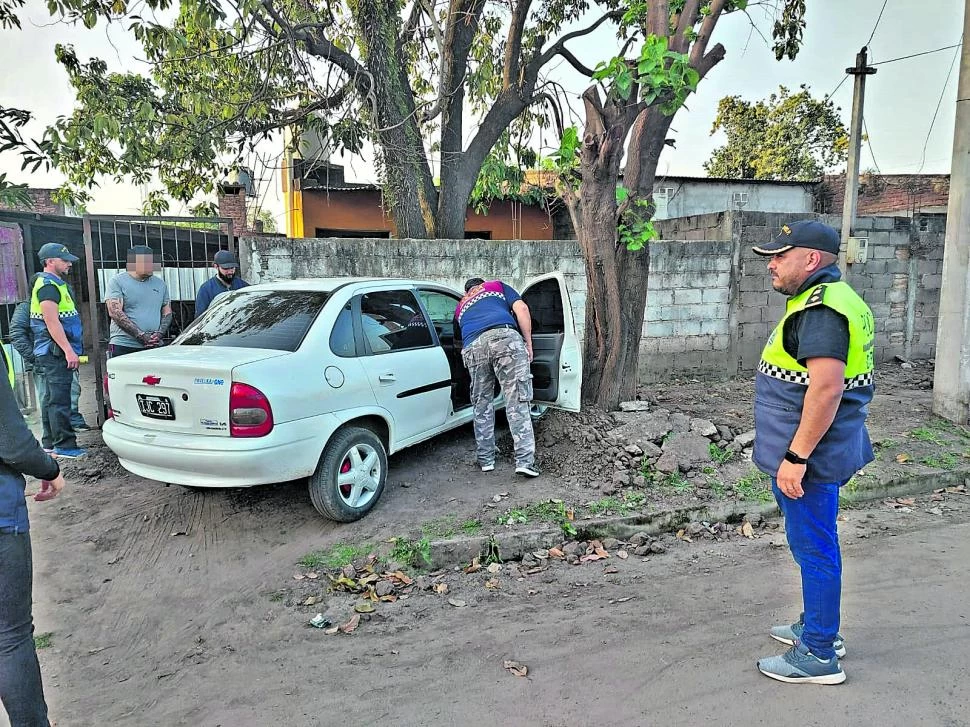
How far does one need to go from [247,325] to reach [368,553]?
5.91ft

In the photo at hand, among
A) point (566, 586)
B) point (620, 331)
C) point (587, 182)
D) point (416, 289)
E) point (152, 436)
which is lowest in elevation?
point (566, 586)

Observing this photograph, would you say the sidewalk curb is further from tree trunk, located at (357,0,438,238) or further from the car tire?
tree trunk, located at (357,0,438,238)

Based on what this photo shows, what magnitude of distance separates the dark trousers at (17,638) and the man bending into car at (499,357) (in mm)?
3357

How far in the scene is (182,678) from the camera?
2.95 meters

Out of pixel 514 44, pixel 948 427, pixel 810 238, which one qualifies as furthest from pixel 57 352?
pixel 948 427

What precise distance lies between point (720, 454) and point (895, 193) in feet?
55.1

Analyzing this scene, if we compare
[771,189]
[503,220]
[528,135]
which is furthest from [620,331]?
[771,189]

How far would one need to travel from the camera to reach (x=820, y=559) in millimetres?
2703

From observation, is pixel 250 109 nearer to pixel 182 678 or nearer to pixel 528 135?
pixel 528 135

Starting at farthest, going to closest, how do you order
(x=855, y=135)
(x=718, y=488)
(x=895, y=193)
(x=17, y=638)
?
(x=895, y=193) < (x=855, y=135) < (x=718, y=488) < (x=17, y=638)

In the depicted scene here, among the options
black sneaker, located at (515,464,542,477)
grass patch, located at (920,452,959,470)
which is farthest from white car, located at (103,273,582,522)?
grass patch, located at (920,452,959,470)

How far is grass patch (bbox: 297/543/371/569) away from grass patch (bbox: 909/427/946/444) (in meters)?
5.32

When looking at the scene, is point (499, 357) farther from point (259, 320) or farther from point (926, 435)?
point (926, 435)

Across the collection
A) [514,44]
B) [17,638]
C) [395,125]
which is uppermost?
[514,44]
